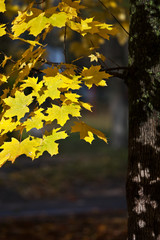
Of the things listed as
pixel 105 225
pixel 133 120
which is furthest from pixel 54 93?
pixel 105 225

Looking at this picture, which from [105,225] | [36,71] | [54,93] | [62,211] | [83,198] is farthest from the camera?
[83,198]

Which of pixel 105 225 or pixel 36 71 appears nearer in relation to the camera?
pixel 36 71

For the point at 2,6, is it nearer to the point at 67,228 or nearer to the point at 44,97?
the point at 44,97

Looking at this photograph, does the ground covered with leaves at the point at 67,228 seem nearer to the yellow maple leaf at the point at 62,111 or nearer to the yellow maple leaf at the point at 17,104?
the yellow maple leaf at the point at 62,111

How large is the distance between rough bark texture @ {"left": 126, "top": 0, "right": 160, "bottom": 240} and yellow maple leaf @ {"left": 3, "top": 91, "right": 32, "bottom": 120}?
1086 mm

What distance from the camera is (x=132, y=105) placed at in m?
3.51

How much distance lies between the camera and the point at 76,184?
10820 mm

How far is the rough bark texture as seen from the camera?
11.0ft

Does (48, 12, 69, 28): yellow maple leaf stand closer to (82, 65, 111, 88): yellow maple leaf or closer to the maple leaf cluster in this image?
the maple leaf cluster

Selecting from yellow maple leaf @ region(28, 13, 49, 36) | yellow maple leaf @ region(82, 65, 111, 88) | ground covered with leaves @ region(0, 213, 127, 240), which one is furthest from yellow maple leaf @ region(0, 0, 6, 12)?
ground covered with leaves @ region(0, 213, 127, 240)

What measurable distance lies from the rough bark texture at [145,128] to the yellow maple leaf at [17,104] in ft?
3.56

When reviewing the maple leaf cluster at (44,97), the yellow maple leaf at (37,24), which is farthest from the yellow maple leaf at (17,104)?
the yellow maple leaf at (37,24)

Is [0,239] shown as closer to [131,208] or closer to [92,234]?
[92,234]

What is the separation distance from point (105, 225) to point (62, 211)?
45.9 inches
